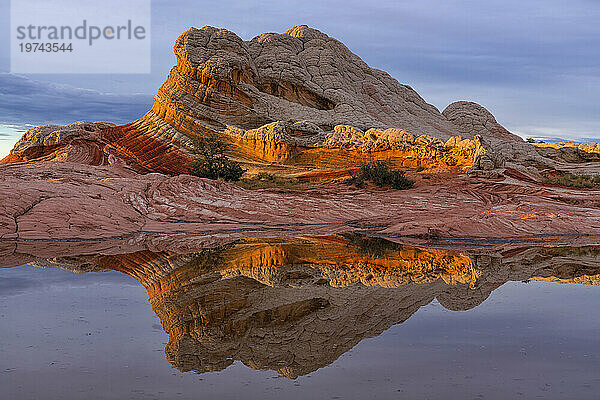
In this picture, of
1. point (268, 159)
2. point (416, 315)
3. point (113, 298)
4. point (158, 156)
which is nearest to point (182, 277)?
point (113, 298)

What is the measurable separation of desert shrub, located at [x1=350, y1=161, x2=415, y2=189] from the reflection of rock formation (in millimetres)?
10477

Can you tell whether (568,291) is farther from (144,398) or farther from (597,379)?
(144,398)

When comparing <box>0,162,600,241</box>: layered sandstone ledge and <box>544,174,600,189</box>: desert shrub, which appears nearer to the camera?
<box>0,162,600,241</box>: layered sandstone ledge

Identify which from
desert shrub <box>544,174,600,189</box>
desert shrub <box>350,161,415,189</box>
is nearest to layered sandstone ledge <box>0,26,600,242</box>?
desert shrub <box>350,161,415,189</box>

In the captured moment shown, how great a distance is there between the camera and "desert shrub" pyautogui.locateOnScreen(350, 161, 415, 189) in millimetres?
22933

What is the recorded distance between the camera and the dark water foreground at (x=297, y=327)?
472 cm

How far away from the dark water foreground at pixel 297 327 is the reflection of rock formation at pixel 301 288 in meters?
0.03

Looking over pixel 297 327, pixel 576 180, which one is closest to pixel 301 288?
pixel 297 327

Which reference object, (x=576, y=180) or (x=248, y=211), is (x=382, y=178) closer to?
(x=248, y=211)

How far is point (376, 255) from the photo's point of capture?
36.3 ft

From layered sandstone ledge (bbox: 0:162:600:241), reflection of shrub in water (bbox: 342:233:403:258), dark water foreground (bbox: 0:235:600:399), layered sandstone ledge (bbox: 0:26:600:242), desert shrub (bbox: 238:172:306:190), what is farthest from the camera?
desert shrub (bbox: 238:172:306:190)

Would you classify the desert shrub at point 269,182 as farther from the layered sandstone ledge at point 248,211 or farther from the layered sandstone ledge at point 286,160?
the layered sandstone ledge at point 248,211

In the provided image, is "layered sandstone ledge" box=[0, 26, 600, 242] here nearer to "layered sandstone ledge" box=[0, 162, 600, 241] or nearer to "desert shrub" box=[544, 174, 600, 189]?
"layered sandstone ledge" box=[0, 162, 600, 241]

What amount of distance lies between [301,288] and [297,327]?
6.12 ft
